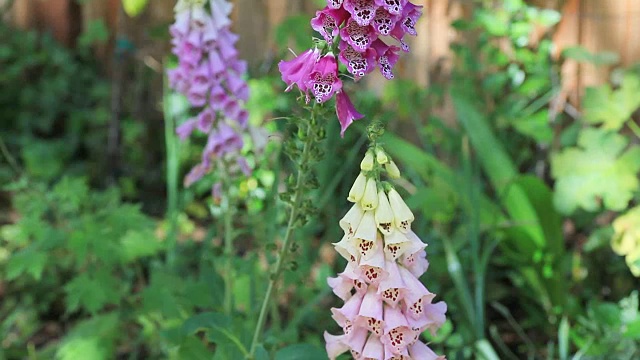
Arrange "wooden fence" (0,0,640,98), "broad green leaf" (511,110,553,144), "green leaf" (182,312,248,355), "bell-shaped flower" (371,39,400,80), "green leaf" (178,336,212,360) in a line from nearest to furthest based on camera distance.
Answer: "bell-shaped flower" (371,39,400,80) < "green leaf" (182,312,248,355) < "green leaf" (178,336,212,360) < "broad green leaf" (511,110,553,144) < "wooden fence" (0,0,640,98)

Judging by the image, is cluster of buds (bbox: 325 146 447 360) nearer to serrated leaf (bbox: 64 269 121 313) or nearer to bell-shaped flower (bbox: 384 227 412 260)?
bell-shaped flower (bbox: 384 227 412 260)

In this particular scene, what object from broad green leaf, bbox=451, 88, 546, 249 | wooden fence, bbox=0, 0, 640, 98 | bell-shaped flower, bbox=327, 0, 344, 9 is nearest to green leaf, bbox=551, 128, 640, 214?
broad green leaf, bbox=451, 88, 546, 249

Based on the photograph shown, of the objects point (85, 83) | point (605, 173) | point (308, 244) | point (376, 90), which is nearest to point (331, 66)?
point (605, 173)

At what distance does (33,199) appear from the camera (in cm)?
261

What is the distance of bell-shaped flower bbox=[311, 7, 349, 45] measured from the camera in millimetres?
1397

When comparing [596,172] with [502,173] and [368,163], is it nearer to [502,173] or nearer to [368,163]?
[502,173]

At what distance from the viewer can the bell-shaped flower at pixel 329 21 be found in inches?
Result: 55.0

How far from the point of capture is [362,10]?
4.44 feet

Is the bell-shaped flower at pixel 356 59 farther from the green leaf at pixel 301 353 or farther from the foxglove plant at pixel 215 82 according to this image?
the foxglove plant at pixel 215 82

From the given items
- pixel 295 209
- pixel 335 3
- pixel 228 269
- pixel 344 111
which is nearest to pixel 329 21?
pixel 335 3

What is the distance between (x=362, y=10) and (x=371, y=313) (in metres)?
0.53

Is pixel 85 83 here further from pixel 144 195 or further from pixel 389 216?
pixel 389 216

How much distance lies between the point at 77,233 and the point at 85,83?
281 cm

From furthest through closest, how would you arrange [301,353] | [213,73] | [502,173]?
1. [502,173]
2. [213,73]
3. [301,353]
